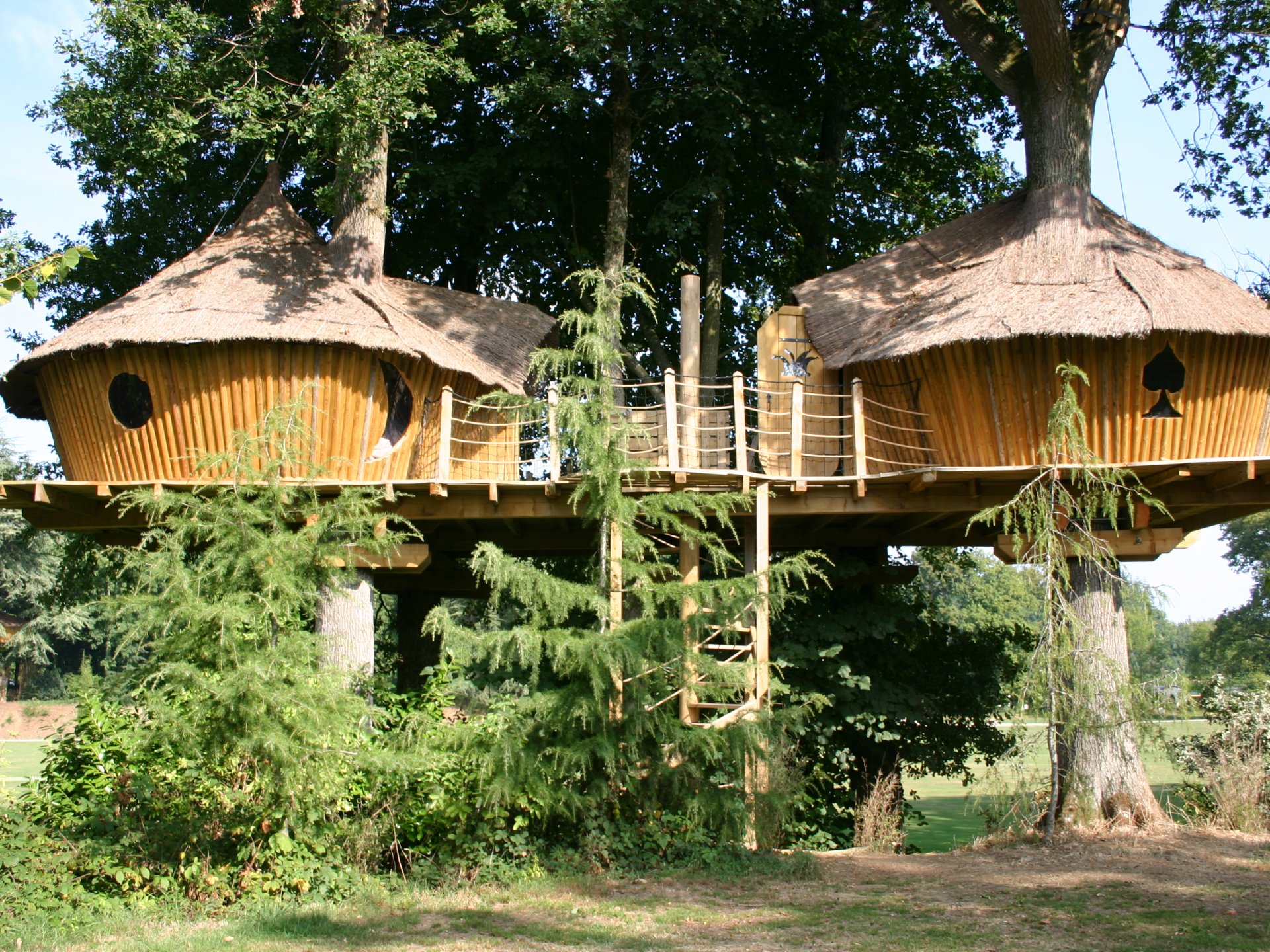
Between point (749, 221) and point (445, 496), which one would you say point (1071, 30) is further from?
point (445, 496)

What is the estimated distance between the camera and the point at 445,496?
39.0ft

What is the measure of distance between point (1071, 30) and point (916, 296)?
4131 mm

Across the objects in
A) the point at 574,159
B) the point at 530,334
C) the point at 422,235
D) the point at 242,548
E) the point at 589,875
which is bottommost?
the point at 589,875

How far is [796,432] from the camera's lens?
39.9 ft

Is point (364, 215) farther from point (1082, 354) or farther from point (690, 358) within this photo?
point (1082, 354)

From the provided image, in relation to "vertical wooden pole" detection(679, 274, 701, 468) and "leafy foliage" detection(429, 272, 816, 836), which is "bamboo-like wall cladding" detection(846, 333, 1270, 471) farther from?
"leafy foliage" detection(429, 272, 816, 836)

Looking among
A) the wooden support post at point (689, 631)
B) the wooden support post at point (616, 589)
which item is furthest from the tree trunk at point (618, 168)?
the wooden support post at point (616, 589)

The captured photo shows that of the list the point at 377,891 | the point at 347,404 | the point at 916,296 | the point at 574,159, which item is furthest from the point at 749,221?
the point at 377,891

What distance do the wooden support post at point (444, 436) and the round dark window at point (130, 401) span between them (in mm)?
2970

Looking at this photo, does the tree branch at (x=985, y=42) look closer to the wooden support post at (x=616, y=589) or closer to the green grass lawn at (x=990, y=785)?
the green grass lawn at (x=990, y=785)

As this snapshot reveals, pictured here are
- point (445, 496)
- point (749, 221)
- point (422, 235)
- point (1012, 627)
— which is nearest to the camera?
point (445, 496)

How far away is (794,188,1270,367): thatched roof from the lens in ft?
37.6

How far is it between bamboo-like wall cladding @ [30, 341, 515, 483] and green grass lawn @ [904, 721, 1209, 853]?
686 cm

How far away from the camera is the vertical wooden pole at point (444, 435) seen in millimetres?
11930
